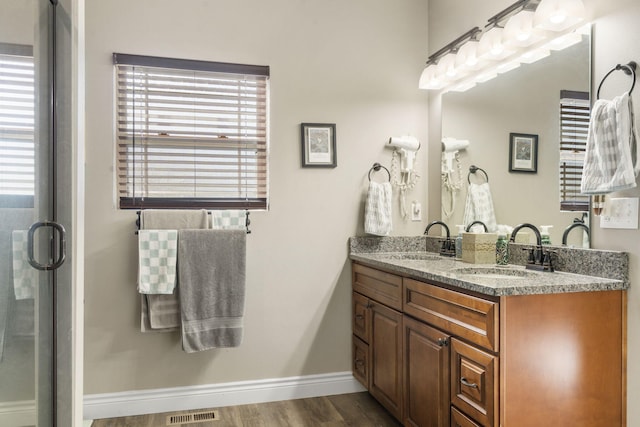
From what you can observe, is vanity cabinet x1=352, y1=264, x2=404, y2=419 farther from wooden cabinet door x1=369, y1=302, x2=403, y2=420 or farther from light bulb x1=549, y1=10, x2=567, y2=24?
light bulb x1=549, y1=10, x2=567, y2=24

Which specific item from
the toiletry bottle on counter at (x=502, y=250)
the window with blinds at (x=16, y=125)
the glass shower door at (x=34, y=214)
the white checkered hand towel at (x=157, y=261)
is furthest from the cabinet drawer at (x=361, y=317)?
the window with blinds at (x=16, y=125)

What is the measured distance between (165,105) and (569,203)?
2152mm

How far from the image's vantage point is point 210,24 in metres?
2.63

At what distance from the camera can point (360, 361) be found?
272 centimetres

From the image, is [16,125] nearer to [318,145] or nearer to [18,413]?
[18,413]

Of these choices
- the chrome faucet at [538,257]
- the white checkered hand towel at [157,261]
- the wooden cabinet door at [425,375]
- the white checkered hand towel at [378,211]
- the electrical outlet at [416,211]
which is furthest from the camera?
the electrical outlet at [416,211]

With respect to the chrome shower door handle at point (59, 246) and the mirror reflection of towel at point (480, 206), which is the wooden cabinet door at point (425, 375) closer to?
the mirror reflection of towel at point (480, 206)

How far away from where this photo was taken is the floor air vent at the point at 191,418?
7.93 ft

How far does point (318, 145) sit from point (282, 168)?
27cm

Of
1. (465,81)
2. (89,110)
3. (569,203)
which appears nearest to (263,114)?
(89,110)

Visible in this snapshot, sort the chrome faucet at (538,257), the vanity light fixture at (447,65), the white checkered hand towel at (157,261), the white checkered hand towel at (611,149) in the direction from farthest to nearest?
the vanity light fixture at (447,65), the white checkered hand towel at (157,261), the chrome faucet at (538,257), the white checkered hand towel at (611,149)

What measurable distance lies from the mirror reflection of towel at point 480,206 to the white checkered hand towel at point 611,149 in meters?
0.69

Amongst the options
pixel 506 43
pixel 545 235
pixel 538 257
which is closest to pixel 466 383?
pixel 538 257

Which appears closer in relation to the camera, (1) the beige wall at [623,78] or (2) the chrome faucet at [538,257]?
(1) the beige wall at [623,78]
